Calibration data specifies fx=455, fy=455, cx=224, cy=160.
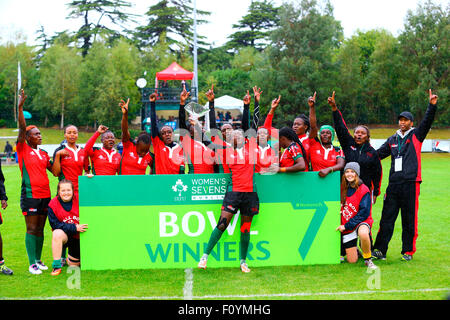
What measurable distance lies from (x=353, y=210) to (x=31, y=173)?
454cm

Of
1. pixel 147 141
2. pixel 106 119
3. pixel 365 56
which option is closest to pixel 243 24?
pixel 365 56

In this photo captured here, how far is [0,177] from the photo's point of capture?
20.9 feet

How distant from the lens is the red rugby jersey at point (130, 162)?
7.00 meters

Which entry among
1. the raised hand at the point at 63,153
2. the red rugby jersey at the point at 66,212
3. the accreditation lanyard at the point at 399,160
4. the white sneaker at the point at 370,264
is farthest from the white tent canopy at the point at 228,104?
the white sneaker at the point at 370,264

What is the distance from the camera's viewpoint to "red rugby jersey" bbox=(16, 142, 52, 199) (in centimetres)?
629

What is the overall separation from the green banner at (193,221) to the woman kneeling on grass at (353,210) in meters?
0.14

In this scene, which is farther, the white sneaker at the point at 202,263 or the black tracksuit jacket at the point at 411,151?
the black tracksuit jacket at the point at 411,151

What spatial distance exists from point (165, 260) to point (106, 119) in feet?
135

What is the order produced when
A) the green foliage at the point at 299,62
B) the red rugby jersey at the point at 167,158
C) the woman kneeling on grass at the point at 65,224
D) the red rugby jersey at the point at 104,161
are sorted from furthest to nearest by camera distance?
1. the green foliage at the point at 299,62
2. the red rugby jersey at the point at 167,158
3. the red rugby jersey at the point at 104,161
4. the woman kneeling on grass at the point at 65,224

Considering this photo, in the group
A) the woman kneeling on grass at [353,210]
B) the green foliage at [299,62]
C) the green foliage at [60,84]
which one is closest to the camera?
the woman kneeling on grass at [353,210]

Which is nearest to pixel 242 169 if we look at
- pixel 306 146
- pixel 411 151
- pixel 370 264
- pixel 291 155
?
pixel 291 155

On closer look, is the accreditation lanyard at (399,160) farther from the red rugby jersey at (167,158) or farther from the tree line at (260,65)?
the tree line at (260,65)

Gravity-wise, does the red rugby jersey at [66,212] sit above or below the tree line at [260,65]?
below

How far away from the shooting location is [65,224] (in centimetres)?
619
